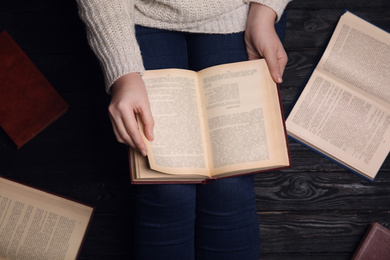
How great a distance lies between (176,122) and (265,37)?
0.28 metres

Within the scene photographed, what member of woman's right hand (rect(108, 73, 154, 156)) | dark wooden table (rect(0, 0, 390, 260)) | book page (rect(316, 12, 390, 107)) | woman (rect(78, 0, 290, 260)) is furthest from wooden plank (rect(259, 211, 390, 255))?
woman's right hand (rect(108, 73, 154, 156))

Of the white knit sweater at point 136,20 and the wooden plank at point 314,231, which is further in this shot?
the wooden plank at point 314,231

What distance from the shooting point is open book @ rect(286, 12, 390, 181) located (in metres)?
1.06

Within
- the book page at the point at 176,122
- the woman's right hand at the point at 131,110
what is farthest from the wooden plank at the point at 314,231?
the woman's right hand at the point at 131,110

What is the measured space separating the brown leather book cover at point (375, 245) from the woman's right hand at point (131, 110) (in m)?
0.79

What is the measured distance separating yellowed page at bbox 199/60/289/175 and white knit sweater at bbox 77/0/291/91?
0.13m

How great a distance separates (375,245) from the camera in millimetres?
1063

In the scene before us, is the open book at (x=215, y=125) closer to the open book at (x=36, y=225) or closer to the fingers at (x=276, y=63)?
the fingers at (x=276, y=63)

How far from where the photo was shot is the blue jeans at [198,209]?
788 mm

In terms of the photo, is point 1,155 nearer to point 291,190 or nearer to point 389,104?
point 291,190

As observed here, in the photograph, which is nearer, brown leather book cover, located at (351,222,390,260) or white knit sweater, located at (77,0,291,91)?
white knit sweater, located at (77,0,291,91)

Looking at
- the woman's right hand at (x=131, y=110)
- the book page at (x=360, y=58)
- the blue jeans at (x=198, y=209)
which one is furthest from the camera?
the book page at (x=360, y=58)

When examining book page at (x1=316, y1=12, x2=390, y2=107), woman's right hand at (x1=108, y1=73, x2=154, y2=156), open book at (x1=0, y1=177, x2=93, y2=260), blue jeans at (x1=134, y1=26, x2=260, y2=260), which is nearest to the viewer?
woman's right hand at (x1=108, y1=73, x2=154, y2=156)

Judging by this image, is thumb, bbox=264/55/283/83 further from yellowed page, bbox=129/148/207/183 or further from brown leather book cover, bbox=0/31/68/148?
brown leather book cover, bbox=0/31/68/148
